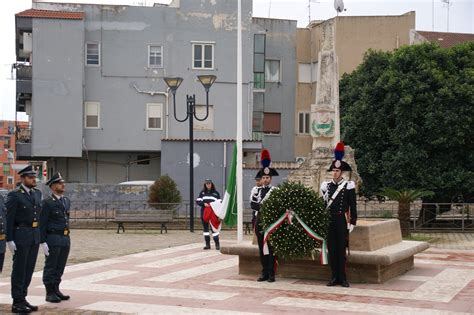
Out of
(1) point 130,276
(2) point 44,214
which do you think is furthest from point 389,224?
(2) point 44,214

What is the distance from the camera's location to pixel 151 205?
31.3 metres

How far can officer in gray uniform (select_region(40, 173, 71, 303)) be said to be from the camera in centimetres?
1090

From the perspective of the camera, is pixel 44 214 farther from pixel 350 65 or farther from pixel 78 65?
pixel 350 65

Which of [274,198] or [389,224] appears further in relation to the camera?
[389,224]

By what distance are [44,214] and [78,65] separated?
94.6ft

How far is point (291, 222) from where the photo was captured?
12.4 metres

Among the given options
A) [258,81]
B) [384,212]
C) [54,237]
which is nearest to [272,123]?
[258,81]

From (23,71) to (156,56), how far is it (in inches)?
275

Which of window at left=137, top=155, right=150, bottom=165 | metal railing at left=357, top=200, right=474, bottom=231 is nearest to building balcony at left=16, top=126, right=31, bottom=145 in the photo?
window at left=137, top=155, right=150, bottom=165

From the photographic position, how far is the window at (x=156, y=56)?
4041 cm

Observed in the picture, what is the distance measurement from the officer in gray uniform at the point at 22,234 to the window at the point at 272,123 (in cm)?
3670

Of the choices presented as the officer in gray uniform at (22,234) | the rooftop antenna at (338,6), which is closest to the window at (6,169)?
the rooftop antenna at (338,6)

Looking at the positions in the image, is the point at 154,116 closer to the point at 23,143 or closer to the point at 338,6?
the point at 23,143

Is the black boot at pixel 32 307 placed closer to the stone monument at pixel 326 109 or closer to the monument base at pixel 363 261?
the monument base at pixel 363 261
